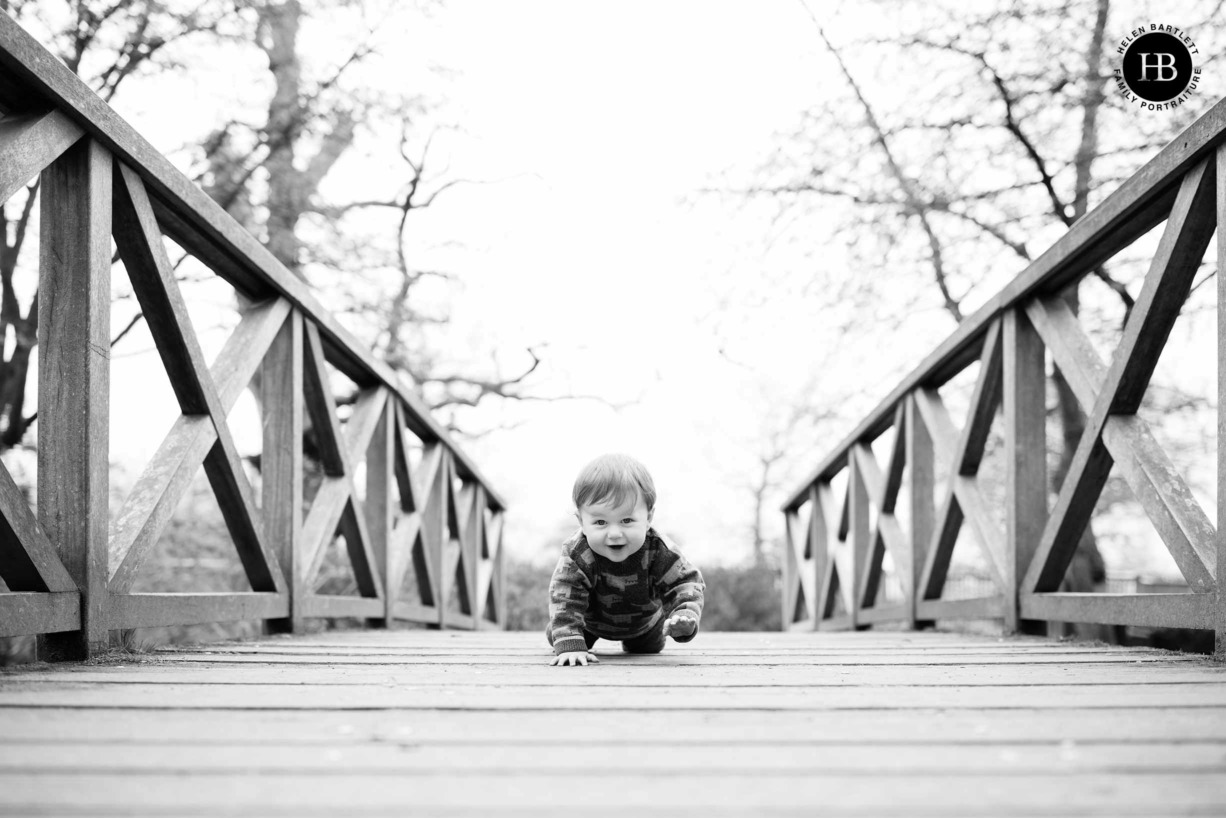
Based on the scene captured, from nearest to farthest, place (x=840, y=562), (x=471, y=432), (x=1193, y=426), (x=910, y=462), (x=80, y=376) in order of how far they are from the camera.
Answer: (x=80, y=376), (x=910, y=462), (x=840, y=562), (x=1193, y=426), (x=471, y=432)

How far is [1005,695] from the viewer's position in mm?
1858

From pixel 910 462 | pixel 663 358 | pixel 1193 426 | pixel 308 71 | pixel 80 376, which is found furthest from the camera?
pixel 663 358

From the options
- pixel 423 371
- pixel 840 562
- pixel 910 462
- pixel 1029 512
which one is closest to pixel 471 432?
pixel 423 371

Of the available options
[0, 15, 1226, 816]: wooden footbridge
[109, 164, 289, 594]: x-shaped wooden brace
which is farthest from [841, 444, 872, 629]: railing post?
[109, 164, 289, 594]: x-shaped wooden brace

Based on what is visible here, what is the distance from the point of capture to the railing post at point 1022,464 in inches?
143

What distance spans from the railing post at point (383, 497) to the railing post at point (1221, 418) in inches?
135

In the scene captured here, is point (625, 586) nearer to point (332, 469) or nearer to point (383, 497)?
point (332, 469)

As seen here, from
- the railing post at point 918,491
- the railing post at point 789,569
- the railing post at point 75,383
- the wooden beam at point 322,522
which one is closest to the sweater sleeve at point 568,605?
the railing post at point 75,383

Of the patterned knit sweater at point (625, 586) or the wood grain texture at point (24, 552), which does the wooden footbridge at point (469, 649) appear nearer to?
the wood grain texture at point (24, 552)

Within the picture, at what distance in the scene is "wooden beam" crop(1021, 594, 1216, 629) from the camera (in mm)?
2436

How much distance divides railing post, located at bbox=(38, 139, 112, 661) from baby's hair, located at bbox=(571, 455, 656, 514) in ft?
3.73

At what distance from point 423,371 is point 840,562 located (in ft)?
20.9

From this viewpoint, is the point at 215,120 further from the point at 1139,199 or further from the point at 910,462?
the point at 1139,199

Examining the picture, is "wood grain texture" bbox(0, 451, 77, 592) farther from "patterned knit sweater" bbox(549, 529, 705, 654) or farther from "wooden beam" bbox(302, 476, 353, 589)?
"wooden beam" bbox(302, 476, 353, 589)
